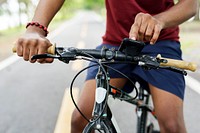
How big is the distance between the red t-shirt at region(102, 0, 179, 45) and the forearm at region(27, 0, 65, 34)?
1.20ft

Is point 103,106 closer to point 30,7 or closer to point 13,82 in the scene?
point 13,82

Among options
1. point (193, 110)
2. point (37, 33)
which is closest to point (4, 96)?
point (193, 110)

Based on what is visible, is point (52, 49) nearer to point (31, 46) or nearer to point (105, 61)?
point (31, 46)

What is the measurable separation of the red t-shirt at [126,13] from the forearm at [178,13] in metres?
0.27

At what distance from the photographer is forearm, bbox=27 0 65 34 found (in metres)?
1.80

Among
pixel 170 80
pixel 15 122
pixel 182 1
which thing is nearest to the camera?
pixel 182 1

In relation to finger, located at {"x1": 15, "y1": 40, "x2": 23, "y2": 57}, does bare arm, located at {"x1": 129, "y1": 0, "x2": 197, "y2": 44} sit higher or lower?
higher

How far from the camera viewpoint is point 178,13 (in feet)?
5.65

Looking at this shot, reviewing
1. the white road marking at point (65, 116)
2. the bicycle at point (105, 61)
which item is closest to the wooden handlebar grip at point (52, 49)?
the bicycle at point (105, 61)

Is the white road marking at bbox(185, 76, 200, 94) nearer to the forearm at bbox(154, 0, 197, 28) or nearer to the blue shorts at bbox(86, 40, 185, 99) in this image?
the blue shorts at bbox(86, 40, 185, 99)

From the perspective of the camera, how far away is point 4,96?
5.68 metres

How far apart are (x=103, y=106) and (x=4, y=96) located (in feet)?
14.5

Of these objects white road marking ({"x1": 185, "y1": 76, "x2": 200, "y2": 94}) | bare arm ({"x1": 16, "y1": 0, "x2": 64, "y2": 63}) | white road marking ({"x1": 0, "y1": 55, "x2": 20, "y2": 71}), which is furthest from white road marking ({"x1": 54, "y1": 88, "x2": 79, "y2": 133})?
white road marking ({"x1": 0, "y1": 55, "x2": 20, "y2": 71})

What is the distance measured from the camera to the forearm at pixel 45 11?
180 cm
